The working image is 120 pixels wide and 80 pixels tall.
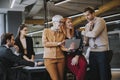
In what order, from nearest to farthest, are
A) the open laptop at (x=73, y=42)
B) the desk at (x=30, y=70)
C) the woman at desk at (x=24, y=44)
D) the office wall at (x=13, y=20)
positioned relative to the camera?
the open laptop at (x=73, y=42) < the desk at (x=30, y=70) < the woman at desk at (x=24, y=44) < the office wall at (x=13, y=20)

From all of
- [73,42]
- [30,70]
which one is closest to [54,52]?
[73,42]

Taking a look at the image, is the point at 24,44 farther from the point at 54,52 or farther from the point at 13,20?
the point at 13,20

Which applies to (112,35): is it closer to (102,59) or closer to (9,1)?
(9,1)

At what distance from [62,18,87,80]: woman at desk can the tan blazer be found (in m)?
0.11

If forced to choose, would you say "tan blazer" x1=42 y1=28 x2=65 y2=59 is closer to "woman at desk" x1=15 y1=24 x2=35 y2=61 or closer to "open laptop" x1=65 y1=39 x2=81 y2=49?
"open laptop" x1=65 y1=39 x2=81 y2=49

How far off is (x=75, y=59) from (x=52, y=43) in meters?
0.37

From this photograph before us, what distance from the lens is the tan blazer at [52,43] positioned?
334cm

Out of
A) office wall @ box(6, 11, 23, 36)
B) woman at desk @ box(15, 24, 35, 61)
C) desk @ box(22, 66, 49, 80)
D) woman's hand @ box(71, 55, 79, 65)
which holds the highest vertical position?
office wall @ box(6, 11, 23, 36)

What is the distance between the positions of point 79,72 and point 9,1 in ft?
17.9

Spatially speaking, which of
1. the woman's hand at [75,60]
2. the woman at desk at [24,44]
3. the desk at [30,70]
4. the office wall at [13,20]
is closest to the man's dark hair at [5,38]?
the desk at [30,70]

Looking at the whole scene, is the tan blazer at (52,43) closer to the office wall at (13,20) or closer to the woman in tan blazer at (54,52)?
the woman in tan blazer at (54,52)

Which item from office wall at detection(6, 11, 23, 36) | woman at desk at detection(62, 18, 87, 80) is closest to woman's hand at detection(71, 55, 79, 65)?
woman at desk at detection(62, 18, 87, 80)

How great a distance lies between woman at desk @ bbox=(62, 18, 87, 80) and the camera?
131 inches

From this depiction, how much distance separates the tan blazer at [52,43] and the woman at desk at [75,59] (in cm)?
11
